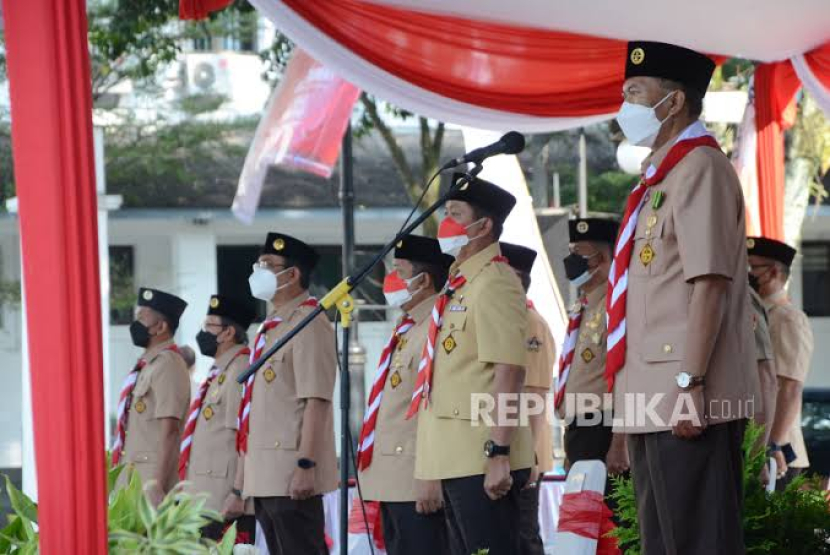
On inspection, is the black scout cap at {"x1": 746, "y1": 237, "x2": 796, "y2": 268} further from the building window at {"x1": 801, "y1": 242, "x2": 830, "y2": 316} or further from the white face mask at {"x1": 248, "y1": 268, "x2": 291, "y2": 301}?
the building window at {"x1": 801, "y1": 242, "x2": 830, "y2": 316}

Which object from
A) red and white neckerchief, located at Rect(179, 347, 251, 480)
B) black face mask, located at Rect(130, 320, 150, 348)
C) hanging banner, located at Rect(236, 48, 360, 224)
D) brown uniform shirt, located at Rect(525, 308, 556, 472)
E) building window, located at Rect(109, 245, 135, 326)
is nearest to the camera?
brown uniform shirt, located at Rect(525, 308, 556, 472)

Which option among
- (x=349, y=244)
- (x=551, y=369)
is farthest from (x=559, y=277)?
(x=551, y=369)

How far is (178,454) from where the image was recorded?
25.8 ft

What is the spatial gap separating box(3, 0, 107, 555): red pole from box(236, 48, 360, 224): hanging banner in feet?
14.4

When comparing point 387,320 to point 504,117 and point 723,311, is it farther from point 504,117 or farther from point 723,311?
point 723,311

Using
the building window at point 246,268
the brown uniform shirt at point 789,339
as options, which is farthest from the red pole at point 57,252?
the building window at point 246,268

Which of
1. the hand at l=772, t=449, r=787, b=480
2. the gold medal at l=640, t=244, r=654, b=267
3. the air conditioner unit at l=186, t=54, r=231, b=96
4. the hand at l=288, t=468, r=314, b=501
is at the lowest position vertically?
the hand at l=772, t=449, r=787, b=480

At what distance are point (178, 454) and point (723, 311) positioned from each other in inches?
170

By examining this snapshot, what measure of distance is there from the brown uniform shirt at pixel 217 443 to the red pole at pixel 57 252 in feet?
11.2

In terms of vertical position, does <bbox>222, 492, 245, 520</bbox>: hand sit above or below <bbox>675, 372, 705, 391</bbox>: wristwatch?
below

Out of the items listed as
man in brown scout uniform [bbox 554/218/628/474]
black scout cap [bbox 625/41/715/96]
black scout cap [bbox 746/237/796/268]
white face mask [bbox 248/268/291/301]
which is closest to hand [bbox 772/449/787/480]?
black scout cap [bbox 746/237/796/268]

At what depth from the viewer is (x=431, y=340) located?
5.70m

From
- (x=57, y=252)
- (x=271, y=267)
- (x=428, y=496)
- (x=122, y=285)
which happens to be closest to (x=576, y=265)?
(x=271, y=267)

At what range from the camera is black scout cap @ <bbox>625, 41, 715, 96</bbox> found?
4.53 m
